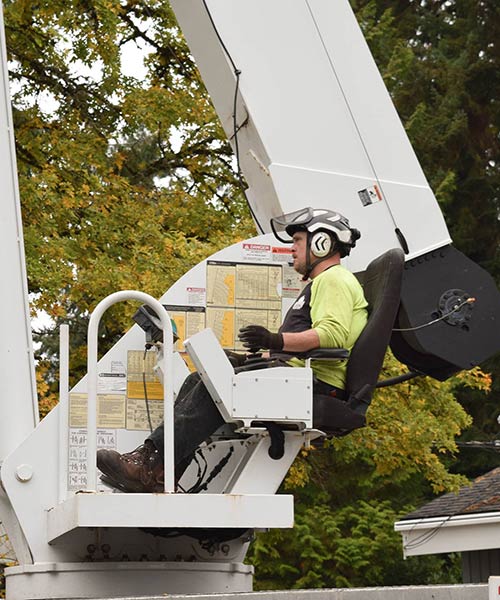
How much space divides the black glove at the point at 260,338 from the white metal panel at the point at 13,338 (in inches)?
49.6

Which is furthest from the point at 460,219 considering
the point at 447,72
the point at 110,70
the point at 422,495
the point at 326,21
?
the point at 326,21

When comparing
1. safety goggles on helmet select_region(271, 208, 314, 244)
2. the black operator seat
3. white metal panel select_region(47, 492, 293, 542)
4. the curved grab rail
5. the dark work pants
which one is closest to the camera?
white metal panel select_region(47, 492, 293, 542)

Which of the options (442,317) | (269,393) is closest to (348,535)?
(442,317)

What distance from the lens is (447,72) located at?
88.2ft

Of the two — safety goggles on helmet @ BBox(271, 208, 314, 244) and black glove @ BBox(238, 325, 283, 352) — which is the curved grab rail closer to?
black glove @ BBox(238, 325, 283, 352)

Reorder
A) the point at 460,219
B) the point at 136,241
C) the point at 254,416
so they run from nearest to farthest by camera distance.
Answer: the point at 254,416
the point at 136,241
the point at 460,219

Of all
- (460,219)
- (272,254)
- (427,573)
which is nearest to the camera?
(272,254)

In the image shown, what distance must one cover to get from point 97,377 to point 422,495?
17231 mm

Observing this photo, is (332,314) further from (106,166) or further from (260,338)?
(106,166)

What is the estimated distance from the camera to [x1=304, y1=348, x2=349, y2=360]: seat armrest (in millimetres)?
6781

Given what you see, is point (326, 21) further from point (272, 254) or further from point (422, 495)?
point (422, 495)

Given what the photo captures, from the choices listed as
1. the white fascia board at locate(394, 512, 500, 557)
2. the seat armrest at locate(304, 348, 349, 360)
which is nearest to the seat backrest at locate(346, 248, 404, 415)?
the seat armrest at locate(304, 348, 349, 360)

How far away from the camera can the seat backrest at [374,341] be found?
22.7ft

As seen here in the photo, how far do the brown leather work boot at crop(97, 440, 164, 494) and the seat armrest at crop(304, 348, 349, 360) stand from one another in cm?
90
